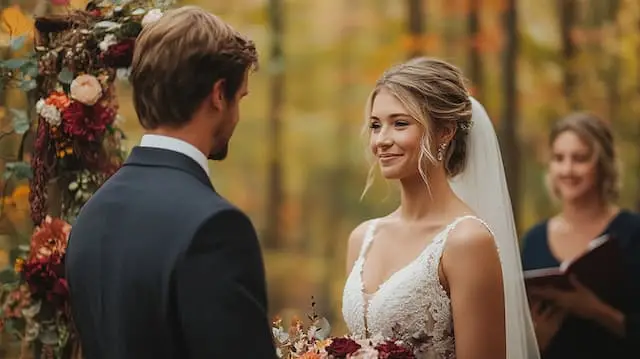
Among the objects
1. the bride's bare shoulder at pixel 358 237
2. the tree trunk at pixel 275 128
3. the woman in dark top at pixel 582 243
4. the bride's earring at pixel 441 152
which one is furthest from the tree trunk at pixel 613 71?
the bride's earring at pixel 441 152

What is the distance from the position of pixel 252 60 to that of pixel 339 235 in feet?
30.1

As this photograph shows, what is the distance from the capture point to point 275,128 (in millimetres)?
10898

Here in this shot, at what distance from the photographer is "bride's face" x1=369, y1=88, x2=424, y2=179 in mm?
3305

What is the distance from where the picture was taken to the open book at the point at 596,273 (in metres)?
4.58

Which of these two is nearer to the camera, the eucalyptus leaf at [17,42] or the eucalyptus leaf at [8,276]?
the eucalyptus leaf at [17,42]

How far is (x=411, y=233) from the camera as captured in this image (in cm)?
344

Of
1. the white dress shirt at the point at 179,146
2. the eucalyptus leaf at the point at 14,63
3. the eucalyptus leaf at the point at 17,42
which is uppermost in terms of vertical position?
the eucalyptus leaf at the point at 17,42

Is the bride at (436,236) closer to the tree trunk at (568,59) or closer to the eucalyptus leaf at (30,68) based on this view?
the eucalyptus leaf at (30,68)

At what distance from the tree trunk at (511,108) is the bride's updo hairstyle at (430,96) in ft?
19.5

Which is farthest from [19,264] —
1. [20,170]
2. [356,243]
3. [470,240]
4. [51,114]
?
[470,240]

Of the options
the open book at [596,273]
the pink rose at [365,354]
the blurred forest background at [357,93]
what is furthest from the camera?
the blurred forest background at [357,93]

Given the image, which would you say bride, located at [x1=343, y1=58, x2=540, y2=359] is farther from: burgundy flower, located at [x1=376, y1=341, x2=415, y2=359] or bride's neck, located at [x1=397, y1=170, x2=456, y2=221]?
burgundy flower, located at [x1=376, y1=341, x2=415, y2=359]

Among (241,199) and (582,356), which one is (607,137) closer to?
(582,356)

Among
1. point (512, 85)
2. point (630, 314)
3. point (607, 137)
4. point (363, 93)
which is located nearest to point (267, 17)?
point (363, 93)
